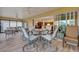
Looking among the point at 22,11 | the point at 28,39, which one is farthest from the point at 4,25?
the point at 28,39

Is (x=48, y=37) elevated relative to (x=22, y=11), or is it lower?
lower

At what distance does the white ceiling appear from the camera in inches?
131

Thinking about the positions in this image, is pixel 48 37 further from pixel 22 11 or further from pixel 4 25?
pixel 4 25

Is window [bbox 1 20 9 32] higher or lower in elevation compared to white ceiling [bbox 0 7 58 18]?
lower

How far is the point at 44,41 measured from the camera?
3.45 meters

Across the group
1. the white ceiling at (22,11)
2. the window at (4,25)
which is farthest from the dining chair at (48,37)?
the window at (4,25)

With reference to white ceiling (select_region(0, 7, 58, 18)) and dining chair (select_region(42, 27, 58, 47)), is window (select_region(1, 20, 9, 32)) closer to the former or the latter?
white ceiling (select_region(0, 7, 58, 18))

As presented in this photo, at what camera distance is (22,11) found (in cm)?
337

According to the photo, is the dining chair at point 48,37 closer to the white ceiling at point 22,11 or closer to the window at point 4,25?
the white ceiling at point 22,11

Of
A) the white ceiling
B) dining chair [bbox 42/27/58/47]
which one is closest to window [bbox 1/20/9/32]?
the white ceiling

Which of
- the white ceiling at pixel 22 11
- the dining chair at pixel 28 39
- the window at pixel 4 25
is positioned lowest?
the dining chair at pixel 28 39

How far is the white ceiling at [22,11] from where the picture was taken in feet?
10.9
